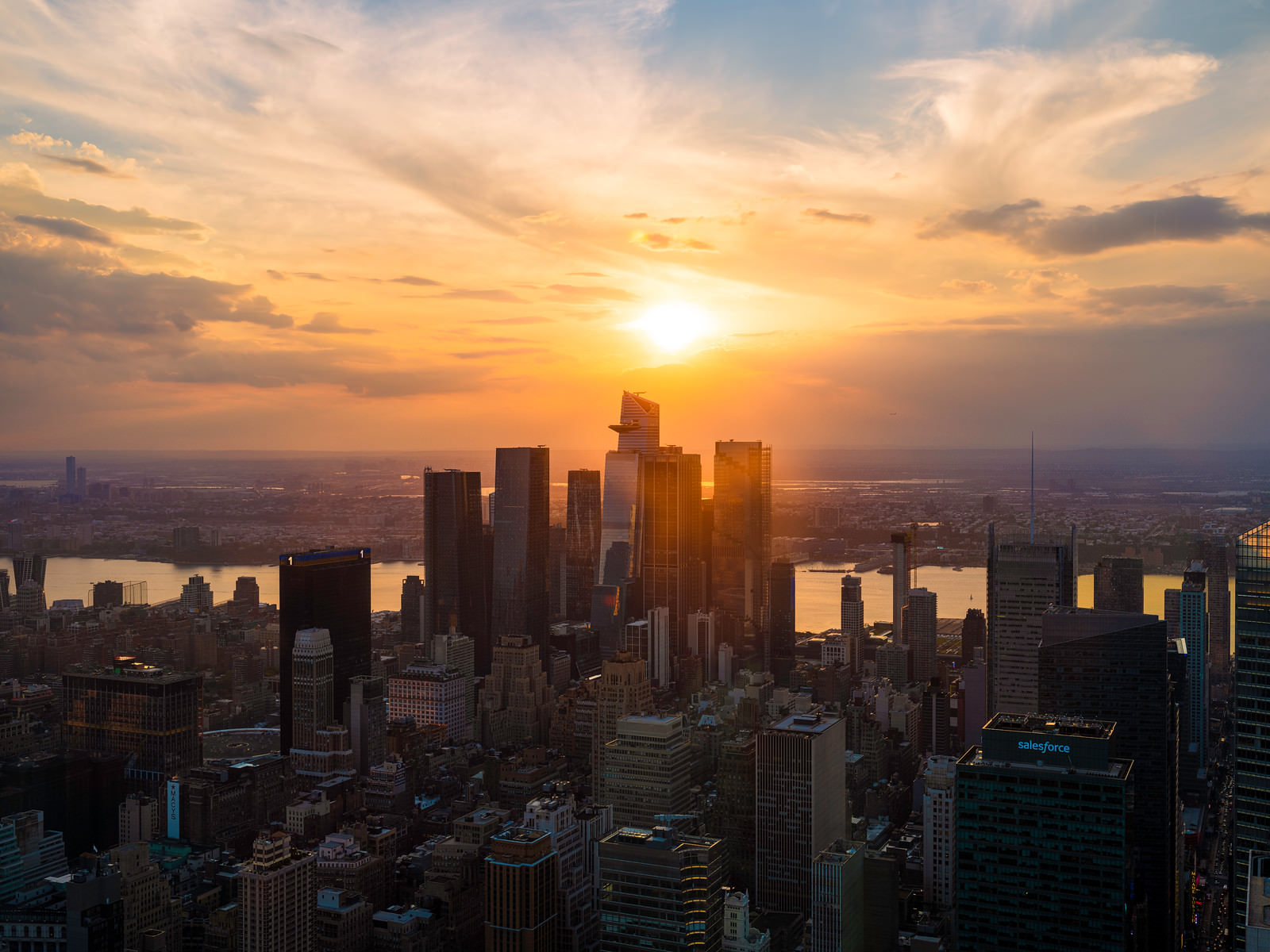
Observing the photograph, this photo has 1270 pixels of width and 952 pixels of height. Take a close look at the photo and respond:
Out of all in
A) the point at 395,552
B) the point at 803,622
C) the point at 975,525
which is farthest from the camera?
the point at 803,622

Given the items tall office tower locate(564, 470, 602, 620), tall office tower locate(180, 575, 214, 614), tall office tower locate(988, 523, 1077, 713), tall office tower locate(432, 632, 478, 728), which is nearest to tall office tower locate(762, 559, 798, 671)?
tall office tower locate(564, 470, 602, 620)

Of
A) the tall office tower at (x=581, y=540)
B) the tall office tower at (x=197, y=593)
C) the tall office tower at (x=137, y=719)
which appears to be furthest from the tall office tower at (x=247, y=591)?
the tall office tower at (x=581, y=540)

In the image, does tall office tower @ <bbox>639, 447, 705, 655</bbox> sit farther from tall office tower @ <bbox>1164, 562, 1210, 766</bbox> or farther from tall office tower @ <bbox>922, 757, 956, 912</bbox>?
tall office tower @ <bbox>922, 757, 956, 912</bbox>

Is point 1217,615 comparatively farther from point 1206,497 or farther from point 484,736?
point 484,736

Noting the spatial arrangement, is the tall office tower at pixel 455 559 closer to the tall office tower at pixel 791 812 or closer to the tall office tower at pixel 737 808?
the tall office tower at pixel 737 808

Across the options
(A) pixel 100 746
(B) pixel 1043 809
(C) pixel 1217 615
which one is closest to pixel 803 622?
(C) pixel 1217 615

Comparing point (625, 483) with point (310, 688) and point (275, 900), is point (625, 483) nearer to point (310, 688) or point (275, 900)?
point (310, 688)

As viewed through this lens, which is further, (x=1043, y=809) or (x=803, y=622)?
(x=803, y=622)
